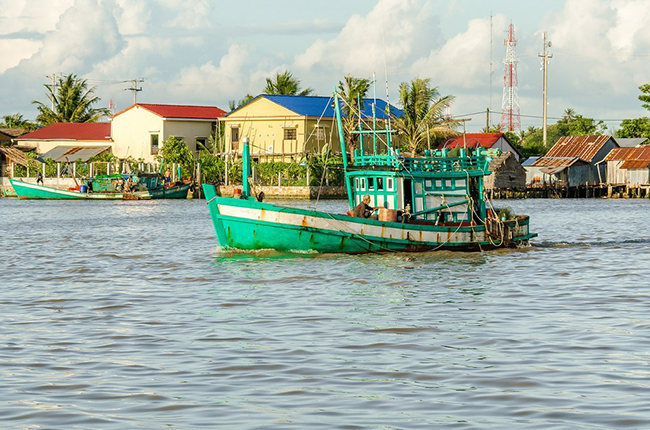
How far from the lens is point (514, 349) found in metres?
12.6

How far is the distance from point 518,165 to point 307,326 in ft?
229

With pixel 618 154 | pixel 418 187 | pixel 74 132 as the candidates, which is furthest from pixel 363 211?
pixel 74 132

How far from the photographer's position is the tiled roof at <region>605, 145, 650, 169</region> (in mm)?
80500

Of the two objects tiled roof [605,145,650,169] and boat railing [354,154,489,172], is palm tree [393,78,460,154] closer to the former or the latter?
tiled roof [605,145,650,169]

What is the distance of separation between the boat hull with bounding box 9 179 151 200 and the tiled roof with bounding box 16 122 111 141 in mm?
9549

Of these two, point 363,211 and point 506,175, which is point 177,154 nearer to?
point 506,175

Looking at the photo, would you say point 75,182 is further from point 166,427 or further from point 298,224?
point 166,427

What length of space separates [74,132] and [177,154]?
14.8 metres

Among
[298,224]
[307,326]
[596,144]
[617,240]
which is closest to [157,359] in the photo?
[307,326]

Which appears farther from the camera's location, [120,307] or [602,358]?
[120,307]

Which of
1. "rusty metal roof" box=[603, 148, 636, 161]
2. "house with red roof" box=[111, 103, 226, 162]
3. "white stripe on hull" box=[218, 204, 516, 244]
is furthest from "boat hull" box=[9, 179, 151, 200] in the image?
"white stripe on hull" box=[218, 204, 516, 244]

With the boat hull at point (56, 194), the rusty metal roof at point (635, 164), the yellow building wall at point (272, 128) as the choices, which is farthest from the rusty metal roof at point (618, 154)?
the boat hull at point (56, 194)

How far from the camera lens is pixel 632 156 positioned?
8212 centimetres

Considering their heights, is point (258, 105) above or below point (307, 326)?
above
